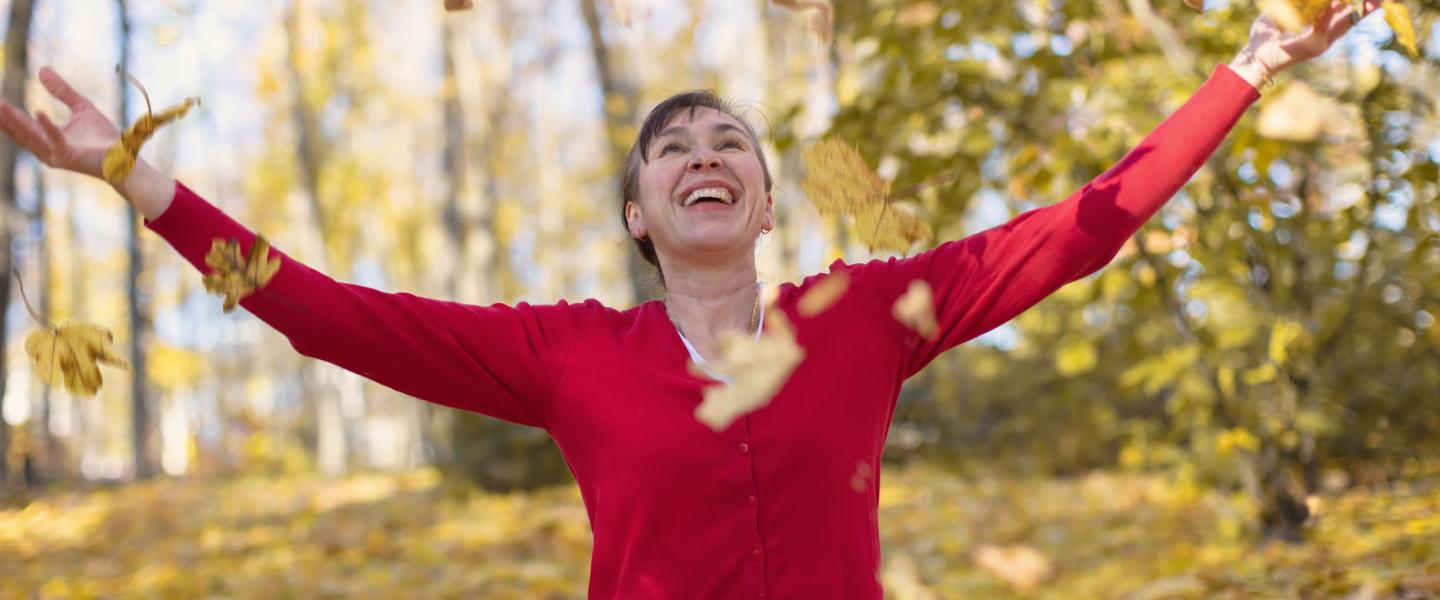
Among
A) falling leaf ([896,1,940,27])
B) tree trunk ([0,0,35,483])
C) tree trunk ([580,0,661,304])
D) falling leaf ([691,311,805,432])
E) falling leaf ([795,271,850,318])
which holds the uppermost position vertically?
tree trunk ([580,0,661,304])

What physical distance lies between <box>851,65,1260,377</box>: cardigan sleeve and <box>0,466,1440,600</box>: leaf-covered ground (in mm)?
514

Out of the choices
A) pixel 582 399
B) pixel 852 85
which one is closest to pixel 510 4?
pixel 852 85

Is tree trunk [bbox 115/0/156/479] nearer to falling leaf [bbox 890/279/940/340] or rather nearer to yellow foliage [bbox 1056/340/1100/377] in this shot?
yellow foliage [bbox 1056/340/1100/377]

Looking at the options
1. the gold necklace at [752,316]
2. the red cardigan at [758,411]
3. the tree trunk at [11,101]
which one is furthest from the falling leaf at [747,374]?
the tree trunk at [11,101]

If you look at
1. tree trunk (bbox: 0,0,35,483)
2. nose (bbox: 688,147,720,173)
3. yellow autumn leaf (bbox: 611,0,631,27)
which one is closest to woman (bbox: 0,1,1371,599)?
nose (bbox: 688,147,720,173)

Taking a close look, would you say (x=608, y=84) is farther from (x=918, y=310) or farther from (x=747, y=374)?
(x=747, y=374)

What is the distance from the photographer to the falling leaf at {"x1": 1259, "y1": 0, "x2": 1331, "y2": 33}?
160 centimetres

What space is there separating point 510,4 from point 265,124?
5.56 metres

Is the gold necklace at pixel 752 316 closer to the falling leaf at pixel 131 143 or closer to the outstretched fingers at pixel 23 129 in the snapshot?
the falling leaf at pixel 131 143

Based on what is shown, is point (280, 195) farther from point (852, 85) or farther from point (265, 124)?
point (852, 85)

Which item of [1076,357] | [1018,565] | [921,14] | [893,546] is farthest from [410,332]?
[893,546]

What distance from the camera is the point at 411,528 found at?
6.56 meters

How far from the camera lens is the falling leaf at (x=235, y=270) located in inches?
59.0

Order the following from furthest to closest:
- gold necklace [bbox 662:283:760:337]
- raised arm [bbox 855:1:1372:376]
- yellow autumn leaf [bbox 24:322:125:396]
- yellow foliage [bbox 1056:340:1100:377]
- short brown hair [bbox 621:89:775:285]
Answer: yellow foliage [bbox 1056:340:1100:377] → short brown hair [bbox 621:89:775:285] → gold necklace [bbox 662:283:760:337] → raised arm [bbox 855:1:1372:376] → yellow autumn leaf [bbox 24:322:125:396]
